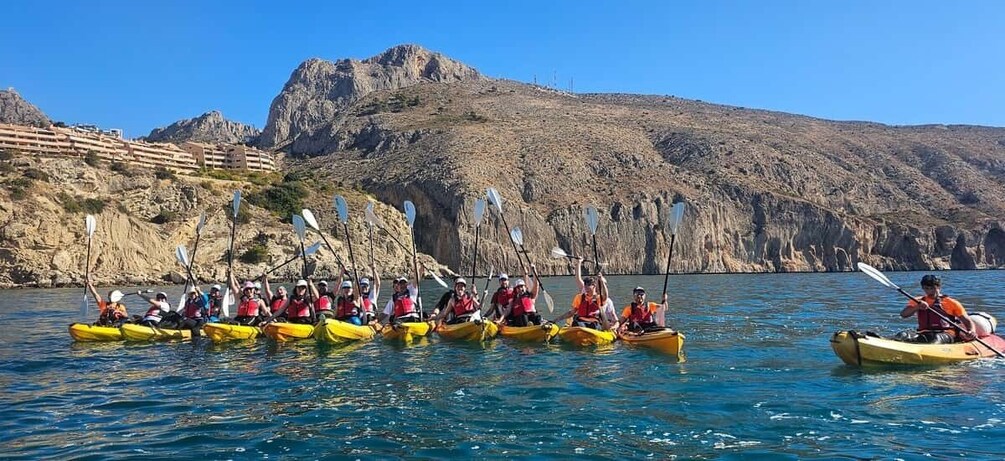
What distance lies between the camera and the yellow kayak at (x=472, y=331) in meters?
16.4

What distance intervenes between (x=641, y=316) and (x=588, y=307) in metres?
1.32

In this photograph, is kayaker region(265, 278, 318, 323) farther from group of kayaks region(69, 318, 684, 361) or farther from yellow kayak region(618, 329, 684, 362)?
yellow kayak region(618, 329, 684, 362)

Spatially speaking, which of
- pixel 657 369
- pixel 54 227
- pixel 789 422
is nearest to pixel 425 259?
pixel 54 227

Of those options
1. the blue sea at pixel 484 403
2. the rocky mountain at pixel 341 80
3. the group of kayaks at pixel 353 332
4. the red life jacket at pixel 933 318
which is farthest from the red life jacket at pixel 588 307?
the rocky mountain at pixel 341 80

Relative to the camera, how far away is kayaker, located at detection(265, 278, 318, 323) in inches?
676

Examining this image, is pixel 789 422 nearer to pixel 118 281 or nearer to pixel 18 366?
pixel 18 366

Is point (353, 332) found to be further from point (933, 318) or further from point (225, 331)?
point (933, 318)

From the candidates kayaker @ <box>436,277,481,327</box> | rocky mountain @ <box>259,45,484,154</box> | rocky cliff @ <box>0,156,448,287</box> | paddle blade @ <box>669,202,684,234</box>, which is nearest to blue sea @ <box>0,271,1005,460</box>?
kayaker @ <box>436,277,481,327</box>

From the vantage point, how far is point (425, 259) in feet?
205

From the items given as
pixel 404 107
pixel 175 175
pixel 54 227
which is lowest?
pixel 54 227

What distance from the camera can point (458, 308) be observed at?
17641 mm

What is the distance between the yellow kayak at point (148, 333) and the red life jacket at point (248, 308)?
136cm

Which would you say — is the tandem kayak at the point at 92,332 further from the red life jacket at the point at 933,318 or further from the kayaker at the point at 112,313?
the red life jacket at the point at 933,318

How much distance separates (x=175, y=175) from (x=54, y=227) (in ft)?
53.6
